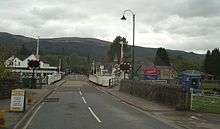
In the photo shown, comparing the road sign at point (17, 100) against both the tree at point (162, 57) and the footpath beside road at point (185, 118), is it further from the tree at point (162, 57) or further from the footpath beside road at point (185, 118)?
the tree at point (162, 57)

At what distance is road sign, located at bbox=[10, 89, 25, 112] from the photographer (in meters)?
23.5

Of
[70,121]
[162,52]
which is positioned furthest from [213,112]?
[162,52]

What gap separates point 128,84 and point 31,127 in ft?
102

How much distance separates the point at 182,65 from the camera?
146250 mm

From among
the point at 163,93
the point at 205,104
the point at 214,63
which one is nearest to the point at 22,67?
the point at 214,63

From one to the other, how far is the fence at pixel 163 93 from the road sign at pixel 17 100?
9349 millimetres

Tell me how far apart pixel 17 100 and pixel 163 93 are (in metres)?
12.3

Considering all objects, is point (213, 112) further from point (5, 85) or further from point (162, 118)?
point (5, 85)

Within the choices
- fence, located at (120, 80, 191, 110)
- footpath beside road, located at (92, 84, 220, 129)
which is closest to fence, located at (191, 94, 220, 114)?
fence, located at (120, 80, 191, 110)

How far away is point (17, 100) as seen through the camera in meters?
23.5

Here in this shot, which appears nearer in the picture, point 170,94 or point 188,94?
point 188,94

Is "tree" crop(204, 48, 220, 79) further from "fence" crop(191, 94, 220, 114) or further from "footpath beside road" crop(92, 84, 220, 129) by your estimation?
"footpath beside road" crop(92, 84, 220, 129)

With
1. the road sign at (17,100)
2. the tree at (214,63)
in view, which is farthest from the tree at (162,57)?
the road sign at (17,100)

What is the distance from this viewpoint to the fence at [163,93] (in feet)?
92.7
